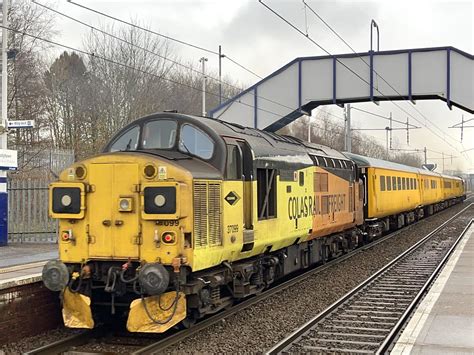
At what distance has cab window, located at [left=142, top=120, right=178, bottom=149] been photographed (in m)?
9.56

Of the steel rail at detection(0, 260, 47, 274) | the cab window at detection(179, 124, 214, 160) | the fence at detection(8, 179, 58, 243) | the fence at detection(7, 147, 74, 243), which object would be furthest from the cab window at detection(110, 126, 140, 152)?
the fence at detection(8, 179, 58, 243)

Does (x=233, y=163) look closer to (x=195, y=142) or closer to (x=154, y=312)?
(x=195, y=142)

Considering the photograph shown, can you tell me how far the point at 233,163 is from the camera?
9.64 m

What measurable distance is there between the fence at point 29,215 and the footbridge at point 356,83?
41.8 ft

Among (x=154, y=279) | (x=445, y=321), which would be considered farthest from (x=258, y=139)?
(x=445, y=321)

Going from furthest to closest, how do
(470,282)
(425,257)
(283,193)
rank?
(425,257), (470,282), (283,193)

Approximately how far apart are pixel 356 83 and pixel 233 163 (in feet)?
61.4

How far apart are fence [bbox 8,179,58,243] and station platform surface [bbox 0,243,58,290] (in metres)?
0.78

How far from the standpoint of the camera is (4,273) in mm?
10773

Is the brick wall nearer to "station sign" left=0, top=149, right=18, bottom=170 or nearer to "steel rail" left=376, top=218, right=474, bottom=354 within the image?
"steel rail" left=376, top=218, right=474, bottom=354

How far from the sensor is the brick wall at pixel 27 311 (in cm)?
893

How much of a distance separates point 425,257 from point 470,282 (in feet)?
19.1

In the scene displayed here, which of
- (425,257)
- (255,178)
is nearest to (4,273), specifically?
(255,178)

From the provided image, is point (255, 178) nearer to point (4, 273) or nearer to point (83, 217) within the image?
point (83, 217)
